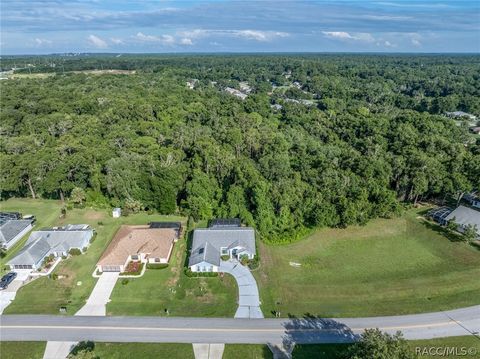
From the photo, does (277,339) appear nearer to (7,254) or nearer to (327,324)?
(327,324)

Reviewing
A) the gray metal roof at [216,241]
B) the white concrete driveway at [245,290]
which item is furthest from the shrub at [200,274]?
the white concrete driveway at [245,290]

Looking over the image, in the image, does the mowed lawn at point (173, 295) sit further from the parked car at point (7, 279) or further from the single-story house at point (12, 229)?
the single-story house at point (12, 229)

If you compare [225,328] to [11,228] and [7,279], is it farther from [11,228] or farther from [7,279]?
[11,228]

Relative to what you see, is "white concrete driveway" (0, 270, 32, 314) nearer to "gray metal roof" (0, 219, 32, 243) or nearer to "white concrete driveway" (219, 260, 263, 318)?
"gray metal roof" (0, 219, 32, 243)

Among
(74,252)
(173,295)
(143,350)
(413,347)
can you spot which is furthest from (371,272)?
(74,252)

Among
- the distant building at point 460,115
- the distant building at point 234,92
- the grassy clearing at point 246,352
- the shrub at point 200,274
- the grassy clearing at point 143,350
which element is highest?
the distant building at point 234,92

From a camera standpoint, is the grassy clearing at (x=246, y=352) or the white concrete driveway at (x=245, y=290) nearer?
the grassy clearing at (x=246, y=352)

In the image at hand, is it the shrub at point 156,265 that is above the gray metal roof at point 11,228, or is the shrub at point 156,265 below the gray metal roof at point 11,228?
below
